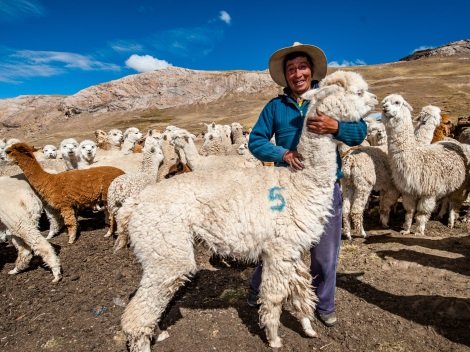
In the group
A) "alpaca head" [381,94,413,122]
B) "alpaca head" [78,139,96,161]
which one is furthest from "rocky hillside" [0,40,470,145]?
"alpaca head" [381,94,413,122]

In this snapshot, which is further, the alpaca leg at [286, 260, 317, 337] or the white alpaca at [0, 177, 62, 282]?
the white alpaca at [0, 177, 62, 282]

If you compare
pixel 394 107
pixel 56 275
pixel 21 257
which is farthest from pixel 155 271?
pixel 394 107

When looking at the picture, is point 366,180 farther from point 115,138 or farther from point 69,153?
point 115,138

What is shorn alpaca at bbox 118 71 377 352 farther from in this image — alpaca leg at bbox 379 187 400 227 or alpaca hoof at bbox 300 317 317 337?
alpaca leg at bbox 379 187 400 227

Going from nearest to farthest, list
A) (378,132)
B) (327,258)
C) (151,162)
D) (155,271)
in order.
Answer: (155,271)
(327,258)
(151,162)
(378,132)

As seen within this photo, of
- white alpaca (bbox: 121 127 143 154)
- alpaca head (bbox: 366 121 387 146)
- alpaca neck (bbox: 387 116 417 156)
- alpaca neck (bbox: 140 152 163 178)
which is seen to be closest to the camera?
alpaca neck (bbox: 387 116 417 156)

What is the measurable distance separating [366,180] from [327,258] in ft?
11.2

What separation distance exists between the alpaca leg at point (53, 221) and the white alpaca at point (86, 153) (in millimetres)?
2493

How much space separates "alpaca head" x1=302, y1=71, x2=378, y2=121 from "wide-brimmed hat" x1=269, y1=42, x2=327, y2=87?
574mm

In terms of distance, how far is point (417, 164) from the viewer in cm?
599

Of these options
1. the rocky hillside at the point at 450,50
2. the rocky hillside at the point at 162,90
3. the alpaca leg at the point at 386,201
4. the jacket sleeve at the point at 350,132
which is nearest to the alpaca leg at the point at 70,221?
the jacket sleeve at the point at 350,132

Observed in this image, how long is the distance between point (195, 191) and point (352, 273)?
10.1 ft

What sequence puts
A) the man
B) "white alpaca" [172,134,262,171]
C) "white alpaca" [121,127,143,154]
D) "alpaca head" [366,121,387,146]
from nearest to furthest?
1. the man
2. "white alpaca" [172,134,262,171]
3. "alpaca head" [366,121,387,146]
4. "white alpaca" [121,127,143,154]

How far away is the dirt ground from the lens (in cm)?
330
